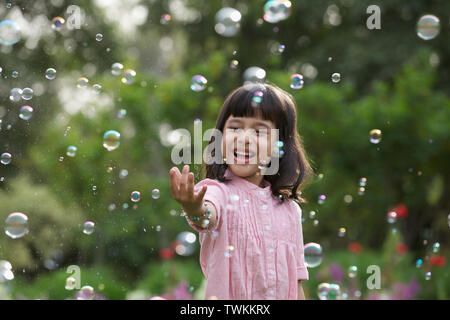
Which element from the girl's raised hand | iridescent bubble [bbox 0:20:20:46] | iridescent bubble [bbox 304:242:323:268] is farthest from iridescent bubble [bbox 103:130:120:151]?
the girl's raised hand

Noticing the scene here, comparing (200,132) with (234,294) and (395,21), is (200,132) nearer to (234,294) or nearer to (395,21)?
(234,294)

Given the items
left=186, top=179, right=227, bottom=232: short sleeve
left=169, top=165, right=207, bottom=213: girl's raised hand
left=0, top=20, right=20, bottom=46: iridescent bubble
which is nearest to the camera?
left=169, top=165, right=207, bottom=213: girl's raised hand

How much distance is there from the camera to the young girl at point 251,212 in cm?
213

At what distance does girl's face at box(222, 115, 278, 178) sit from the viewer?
2.23 meters

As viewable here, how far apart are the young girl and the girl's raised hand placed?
4 centimetres

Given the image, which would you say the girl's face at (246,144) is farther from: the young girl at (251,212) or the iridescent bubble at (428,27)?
the iridescent bubble at (428,27)

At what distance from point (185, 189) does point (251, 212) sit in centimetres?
45

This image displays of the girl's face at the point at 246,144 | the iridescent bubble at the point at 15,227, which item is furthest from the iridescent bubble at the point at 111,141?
the girl's face at the point at 246,144

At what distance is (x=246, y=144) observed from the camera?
7.31ft

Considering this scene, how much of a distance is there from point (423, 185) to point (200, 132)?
13.5 ft

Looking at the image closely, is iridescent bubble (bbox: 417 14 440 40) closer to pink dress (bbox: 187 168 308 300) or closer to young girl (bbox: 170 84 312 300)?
young girl (bbox: 170 84 312 300)

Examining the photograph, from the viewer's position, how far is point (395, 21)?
1040 centimetres

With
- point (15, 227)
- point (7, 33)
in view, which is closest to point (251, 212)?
point (15, 227)

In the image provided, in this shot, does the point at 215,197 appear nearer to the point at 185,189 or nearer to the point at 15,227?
the point at 185,189
